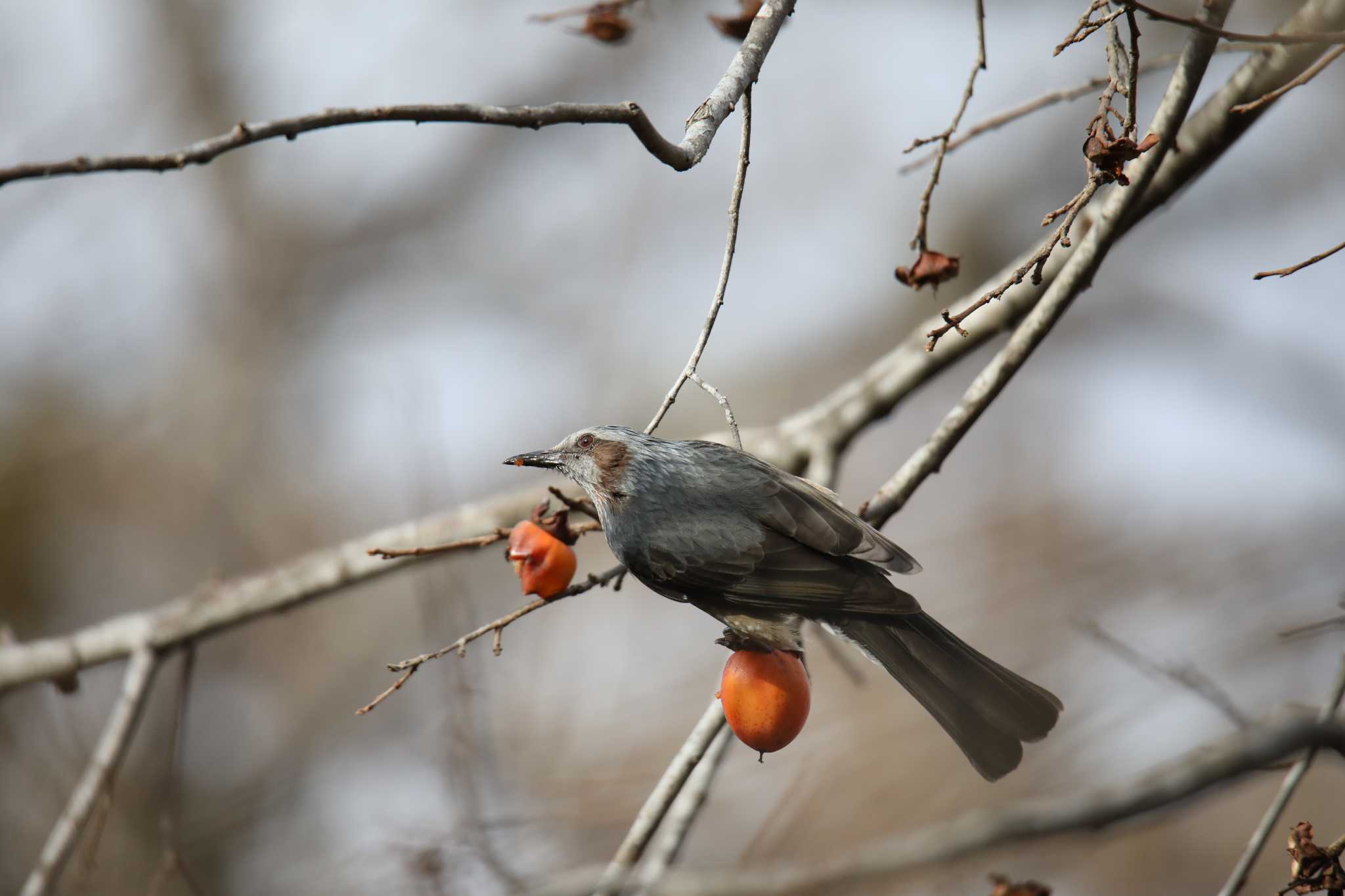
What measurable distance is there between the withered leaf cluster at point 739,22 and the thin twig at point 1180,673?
2.23m

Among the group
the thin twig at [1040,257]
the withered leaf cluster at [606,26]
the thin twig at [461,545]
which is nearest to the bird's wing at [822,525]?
the thin twig at [461,545]

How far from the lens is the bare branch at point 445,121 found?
1.92 m

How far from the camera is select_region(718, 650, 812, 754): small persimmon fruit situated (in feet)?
8.00

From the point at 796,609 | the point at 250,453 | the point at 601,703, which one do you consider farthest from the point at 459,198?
the point at 796,609

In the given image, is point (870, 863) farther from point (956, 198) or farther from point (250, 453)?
point (250, 453)

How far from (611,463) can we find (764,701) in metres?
1.00

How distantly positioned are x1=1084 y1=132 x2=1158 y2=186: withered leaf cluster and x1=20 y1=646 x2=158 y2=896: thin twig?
138 inches

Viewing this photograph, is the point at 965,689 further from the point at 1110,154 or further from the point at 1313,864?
the point at 1110,154

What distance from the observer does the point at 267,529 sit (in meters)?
9.54

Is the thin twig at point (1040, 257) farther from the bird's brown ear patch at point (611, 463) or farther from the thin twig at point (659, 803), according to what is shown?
the bird's brown ear patch at point (611, 463)

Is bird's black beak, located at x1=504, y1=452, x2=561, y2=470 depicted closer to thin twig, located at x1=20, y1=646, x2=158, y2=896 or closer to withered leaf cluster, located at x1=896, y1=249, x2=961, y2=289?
withered leaf cluster, located at x1=896, y1=249, x2=961, y2=289

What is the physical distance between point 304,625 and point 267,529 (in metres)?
0.96

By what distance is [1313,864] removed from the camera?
2.29 meters

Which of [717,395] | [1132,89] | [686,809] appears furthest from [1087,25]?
[686,809]
